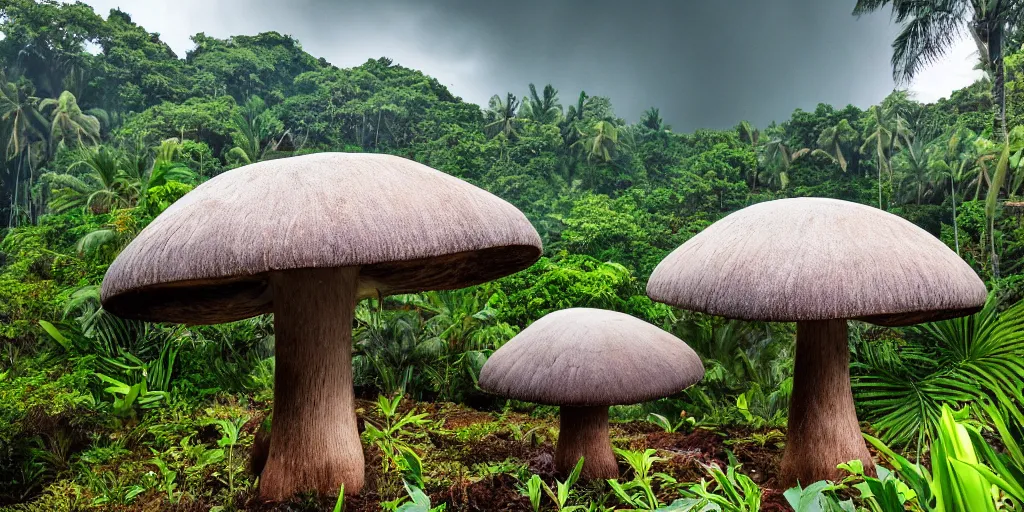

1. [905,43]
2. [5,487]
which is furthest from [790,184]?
[5,487]

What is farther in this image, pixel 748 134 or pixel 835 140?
pixel 748 134

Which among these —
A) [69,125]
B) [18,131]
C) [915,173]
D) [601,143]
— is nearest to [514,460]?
[915,173]

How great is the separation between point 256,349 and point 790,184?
123 ft

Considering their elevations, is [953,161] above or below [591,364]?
above

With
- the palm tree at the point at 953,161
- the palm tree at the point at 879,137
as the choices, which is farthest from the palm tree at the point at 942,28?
the palm tree at the point at 879,137

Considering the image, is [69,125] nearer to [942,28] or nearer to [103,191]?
[103,191]

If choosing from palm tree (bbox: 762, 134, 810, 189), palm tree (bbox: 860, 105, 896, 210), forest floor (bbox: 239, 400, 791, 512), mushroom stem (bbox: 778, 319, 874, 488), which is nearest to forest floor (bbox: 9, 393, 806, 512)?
forest floor (bbox: 239, 400, 791, 512)

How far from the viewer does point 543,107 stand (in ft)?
166

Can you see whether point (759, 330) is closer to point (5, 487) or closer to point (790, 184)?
point (5, 487)

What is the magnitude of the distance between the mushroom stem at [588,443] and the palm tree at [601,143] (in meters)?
42.1

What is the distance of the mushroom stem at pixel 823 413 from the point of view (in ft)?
6.49

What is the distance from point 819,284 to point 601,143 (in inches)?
1697

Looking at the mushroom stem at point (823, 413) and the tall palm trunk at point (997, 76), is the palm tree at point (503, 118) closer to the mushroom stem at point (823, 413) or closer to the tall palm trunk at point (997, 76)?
the tall palm trunk at point (997, 76)

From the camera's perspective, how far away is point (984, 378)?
273 centimetres
